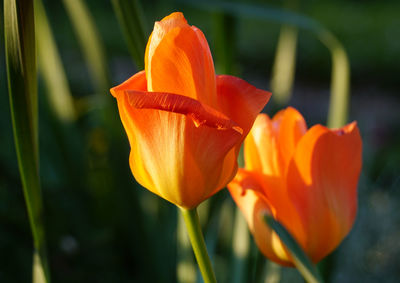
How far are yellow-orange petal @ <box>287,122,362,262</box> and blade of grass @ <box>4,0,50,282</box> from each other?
184 millimetres

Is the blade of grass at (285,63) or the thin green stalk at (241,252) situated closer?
the thin green stalk at (241,252)

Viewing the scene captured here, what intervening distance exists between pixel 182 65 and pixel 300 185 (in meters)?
0.15

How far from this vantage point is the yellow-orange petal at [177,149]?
31 cm

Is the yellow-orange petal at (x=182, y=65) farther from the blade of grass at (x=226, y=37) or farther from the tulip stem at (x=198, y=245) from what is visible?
the blade of grass at (x=226, y=37)

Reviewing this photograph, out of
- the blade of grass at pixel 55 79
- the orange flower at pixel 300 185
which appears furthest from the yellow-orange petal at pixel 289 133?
the blade of grass at pixel 55 79

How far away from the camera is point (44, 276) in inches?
15.4

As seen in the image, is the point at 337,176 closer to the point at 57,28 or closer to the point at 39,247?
the point at 39,247

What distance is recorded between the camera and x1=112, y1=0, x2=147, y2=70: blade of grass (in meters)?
0.44

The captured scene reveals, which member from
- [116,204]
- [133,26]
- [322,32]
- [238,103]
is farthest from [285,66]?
[238,103]

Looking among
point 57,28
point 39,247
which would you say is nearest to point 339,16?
point 57,28

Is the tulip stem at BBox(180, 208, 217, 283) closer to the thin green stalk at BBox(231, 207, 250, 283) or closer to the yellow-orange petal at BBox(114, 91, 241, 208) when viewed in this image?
the yellow-orange petal at BBox(114, 91, 241, 208)

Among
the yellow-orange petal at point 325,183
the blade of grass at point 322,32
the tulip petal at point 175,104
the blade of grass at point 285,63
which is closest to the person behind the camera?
the tulip petal at point 175,104

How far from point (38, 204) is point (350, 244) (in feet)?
3.01

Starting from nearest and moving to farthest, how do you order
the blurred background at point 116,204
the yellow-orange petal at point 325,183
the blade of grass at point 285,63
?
1. the yellow-orange petal at point 325,183
2. the blurred background at point 116,204
3. the blade of grass at point 285,63
